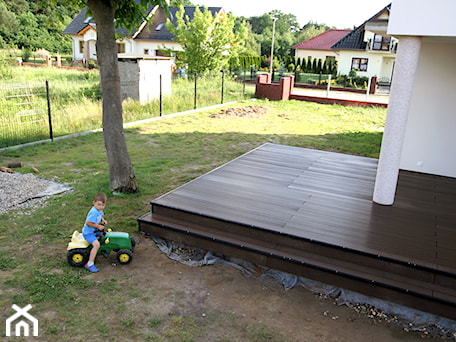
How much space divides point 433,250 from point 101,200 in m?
3.85

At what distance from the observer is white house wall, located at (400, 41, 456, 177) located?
727 cm

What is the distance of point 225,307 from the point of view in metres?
4.00

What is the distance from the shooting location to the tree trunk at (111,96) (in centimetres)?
604

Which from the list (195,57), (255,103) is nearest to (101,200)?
(255,103)

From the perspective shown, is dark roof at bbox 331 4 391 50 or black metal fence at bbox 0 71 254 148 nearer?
black metal fence at bbox 0 71 254 148

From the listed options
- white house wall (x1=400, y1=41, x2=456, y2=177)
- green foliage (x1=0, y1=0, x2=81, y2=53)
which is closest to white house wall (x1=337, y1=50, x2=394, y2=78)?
white house wall (x1=400, y1=41, x2=456, y2=177)

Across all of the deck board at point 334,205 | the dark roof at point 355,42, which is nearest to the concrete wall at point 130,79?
the deck board at point 334,205

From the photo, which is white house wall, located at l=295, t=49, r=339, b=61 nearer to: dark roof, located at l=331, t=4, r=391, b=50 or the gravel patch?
dark roof, located at l=331, t=4, r=391, b=50

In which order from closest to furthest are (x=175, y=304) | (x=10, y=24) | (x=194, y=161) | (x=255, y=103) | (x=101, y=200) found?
(x=175, y=304) → (x=101, y=200) → (x=194, y=161) → (x=255, y=103) → (x=10, y=24)

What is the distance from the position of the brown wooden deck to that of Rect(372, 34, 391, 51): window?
2803 centimetres

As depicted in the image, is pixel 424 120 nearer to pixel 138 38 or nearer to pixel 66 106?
pixel 66 106

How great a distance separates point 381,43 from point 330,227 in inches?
1230

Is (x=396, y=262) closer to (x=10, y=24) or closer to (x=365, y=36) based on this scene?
(x=365, y=36)

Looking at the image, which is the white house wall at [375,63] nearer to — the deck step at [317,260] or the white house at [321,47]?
the white house at [321,47]
